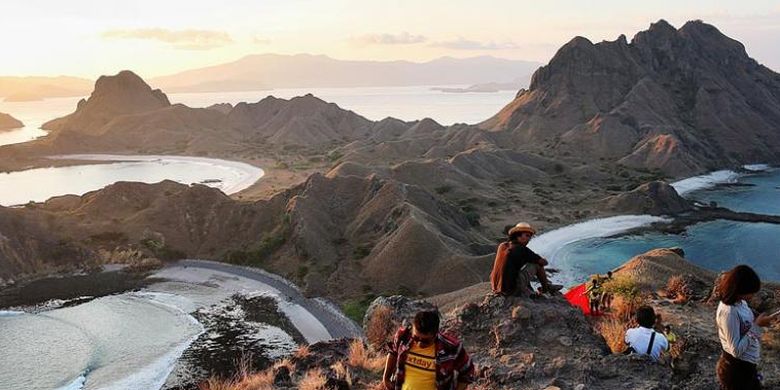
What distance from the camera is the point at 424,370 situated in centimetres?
741

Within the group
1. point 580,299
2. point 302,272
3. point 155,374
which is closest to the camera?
point 580,299

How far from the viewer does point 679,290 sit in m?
17.2

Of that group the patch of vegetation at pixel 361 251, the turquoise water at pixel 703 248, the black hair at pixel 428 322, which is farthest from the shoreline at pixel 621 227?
the black hair at pixel 428 322

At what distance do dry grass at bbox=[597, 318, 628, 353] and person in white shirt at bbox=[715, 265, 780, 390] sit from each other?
4.55 m

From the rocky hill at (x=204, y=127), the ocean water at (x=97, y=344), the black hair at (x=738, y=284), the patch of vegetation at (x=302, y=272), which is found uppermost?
the black hair at (x=738, y=284)

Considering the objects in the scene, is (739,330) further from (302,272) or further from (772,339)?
(302,272)

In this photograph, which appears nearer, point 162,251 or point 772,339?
point 772,339

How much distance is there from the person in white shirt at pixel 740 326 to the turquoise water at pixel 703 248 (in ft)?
160

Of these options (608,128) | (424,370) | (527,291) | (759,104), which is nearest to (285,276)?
(527,291)

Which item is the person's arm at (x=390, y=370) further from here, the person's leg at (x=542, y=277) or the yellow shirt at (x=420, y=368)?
the person's leg at (x=542, y=277)

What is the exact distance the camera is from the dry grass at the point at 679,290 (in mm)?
16656

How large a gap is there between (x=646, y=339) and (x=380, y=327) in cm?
731

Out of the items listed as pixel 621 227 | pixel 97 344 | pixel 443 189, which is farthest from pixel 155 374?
pixel 621 227

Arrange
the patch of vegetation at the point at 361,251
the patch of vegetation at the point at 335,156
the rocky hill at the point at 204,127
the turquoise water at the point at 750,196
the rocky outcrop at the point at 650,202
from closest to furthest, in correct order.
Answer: the patch of vegetation at the point at 361,251 → the rocky outcrop at the point at 650,202 → the turquoise water at the point at 750,196 → the patch of vegetation at the point at 335,156 → the rocky hill at the point at 204,127
